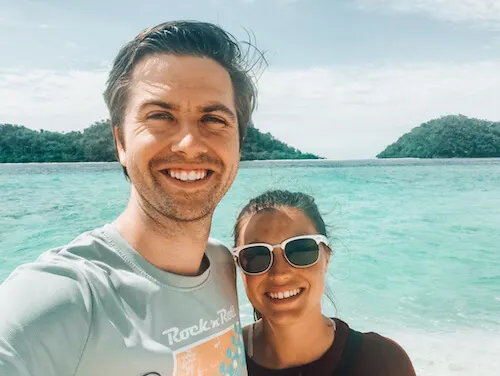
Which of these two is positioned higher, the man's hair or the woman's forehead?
the man's hair

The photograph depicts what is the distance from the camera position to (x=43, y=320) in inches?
47.5

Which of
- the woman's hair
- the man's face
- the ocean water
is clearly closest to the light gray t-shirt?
the man's face

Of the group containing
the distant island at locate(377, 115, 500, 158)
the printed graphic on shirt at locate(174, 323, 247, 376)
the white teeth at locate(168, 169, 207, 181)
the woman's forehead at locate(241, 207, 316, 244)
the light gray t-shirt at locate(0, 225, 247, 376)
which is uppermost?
the distant island at locate(377, 115, 500, 158)

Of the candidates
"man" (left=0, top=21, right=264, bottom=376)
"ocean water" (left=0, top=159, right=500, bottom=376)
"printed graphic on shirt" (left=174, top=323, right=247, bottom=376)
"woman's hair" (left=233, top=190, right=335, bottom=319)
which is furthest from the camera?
"ocean water" (left=0, top=159, right=500, bottom=376)

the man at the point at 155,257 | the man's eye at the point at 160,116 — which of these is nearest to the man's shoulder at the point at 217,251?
the man at the point at 155,257

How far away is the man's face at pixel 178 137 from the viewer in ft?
5.63

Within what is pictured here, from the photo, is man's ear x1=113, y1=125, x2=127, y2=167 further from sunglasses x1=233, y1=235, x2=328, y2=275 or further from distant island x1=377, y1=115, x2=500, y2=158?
distant island x1=377, y1=115, x2=500, y2=158

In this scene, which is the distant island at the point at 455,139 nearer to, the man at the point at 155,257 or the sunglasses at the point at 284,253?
the sunglasses at the point at 284,253

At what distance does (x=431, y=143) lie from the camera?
289ft

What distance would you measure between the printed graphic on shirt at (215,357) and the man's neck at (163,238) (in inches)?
11.1

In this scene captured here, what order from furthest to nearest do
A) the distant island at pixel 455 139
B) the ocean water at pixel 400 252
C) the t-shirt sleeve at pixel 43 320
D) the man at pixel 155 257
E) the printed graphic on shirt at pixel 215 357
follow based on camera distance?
the distant island at pixel 455 139 < the ocean water at pixel 400 252 < the printed graphic on shirt at pixel 215 357 < the man at pixel 155 257 < the t-shirt sleeve at pixel 43 320

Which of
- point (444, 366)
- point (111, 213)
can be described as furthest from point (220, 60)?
point (111, 213)

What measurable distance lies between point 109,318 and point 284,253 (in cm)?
94

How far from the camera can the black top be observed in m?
1.97
